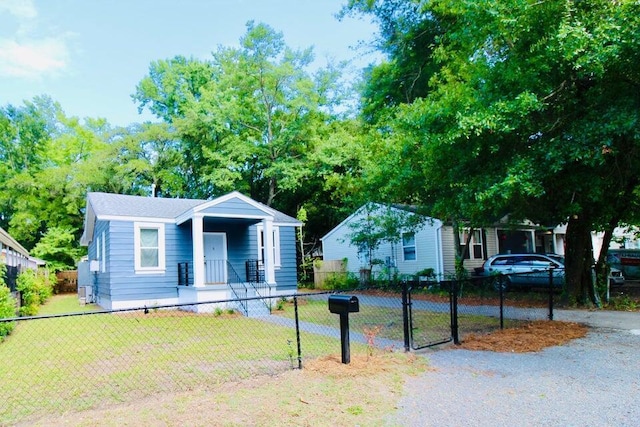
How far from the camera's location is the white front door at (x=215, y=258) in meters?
14.8

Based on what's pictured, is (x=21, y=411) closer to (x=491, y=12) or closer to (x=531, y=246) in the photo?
(x=491, y=12)

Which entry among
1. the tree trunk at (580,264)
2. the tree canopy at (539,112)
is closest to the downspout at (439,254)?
the tree trunk at (580,264)

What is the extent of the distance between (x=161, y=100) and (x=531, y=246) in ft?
94.7

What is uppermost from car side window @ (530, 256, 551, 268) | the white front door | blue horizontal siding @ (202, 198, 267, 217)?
blue horizontal siding @ (202, 198, 267, 217)

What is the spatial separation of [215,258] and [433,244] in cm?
978

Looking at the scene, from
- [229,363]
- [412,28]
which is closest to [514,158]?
[229,363]

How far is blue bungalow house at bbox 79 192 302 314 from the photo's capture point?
1309 centimetres

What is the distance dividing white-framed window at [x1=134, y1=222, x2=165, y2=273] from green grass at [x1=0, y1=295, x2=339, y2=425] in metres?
2.73

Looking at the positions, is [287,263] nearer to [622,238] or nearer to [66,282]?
[622,238]

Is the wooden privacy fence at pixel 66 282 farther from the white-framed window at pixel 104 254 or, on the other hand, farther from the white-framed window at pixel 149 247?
the white-framed window at pixel 149 247

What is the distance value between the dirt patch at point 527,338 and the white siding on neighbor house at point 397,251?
9.72m

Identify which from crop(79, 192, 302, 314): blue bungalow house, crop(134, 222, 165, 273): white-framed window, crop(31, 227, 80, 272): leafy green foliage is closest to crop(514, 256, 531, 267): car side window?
crop(79, 192, 302, 314): blue bungalow house

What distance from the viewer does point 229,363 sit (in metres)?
6.29

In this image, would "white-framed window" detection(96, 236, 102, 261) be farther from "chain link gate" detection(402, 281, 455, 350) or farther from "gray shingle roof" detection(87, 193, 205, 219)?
"chain link gate" detection(402, 281, 455, 350)
